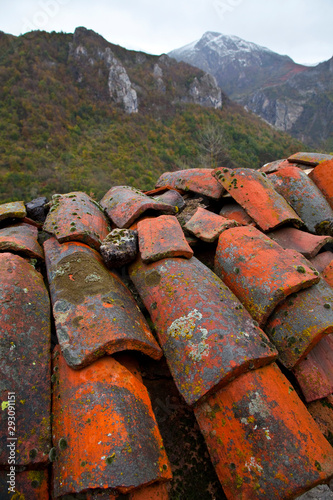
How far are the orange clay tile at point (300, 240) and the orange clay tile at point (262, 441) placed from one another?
1.49 metres

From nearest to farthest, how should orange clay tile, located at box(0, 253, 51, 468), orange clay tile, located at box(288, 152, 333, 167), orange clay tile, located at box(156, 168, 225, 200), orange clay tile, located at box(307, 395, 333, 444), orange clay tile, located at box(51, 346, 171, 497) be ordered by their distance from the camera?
orange clay tile, located at box(51, 346, 171, 497), orange clay tile, located at box(0, 253, 51, 468), orange clay tile, located at box(307, 395, 333, 444), orange clay tile, located at box(156, 168, 225, 200), orange clay tile, located at box(288, 152, 333, 167)

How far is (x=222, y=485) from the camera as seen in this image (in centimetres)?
140

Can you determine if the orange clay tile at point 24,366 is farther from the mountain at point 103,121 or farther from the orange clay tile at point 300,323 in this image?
the mountain at point 103,121

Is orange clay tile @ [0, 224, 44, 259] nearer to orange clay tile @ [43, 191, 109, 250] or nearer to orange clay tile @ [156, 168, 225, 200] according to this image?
orange clay tile @ [43, 191, 109, 250]

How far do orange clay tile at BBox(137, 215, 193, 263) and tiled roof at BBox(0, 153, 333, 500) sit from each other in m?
0.02

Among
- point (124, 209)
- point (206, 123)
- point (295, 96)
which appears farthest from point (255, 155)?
point (295, 96)

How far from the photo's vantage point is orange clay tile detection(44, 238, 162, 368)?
161cm

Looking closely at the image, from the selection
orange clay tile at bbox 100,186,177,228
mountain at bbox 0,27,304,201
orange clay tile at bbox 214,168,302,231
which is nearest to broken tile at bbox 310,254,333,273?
orange clay tile at bbox 214,168,302,231

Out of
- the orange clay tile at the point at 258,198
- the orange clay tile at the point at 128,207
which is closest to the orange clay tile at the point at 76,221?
the orange clay tile at the point at 128,207

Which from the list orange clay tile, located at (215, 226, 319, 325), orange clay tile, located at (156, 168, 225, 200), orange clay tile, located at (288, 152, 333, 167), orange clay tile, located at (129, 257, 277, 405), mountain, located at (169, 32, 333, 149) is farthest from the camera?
mountain, located at (169, 32, 333, 149)

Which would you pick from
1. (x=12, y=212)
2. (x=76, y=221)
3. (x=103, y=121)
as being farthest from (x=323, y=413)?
(x=103, y=121)

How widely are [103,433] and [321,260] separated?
2477 mm

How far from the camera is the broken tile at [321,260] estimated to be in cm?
260

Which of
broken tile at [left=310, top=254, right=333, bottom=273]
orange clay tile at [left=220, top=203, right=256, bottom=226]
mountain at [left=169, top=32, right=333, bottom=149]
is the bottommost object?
broken tile at [left=310, top=254, right=333, bottom=273]
